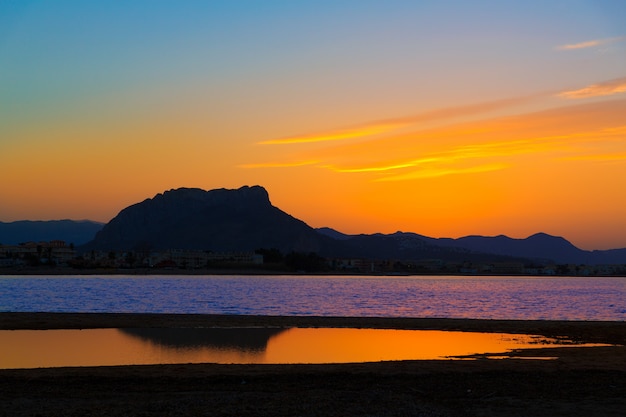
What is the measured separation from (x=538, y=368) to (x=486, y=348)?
1029 centimetres

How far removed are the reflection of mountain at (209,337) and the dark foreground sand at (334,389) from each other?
32.6 feet

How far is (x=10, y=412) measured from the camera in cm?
1630

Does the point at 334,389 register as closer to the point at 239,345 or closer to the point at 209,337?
the point at 239,345

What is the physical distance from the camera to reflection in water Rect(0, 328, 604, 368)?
98.6 feet

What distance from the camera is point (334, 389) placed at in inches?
800

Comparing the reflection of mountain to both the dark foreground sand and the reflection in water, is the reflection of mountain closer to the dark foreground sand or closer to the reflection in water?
the reflection in water

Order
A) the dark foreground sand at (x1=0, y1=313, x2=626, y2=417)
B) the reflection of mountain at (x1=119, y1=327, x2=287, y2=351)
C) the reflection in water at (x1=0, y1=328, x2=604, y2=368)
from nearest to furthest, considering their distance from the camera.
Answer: the dark foreground sand at (x1=0, y1=313, x2=626, y2=417) → the reflection in water at (x1=0, y1=328, x2=604, y2=368) → the reflection of mountain at (x1=119, y1=327, x2=287, y2=351)

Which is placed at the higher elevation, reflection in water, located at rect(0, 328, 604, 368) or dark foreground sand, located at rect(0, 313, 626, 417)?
dark foreground sand, located at rect(0, 313, 626, 417)

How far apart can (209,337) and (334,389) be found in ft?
67.1

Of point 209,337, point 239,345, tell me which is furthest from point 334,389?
point 209,337

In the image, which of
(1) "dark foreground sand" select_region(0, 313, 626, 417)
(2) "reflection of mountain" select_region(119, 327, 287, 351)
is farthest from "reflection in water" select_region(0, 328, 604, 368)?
(1) "dark foreground sand" select_region(0, 313, 626, 417)

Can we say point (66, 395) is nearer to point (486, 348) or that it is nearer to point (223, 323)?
point (486, 348)

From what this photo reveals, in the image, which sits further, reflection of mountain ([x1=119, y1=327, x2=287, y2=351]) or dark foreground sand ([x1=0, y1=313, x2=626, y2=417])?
reflection of mountain ([x1=119, y1=327, x2=287, y2=351])

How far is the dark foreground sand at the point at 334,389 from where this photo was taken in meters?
16.9
